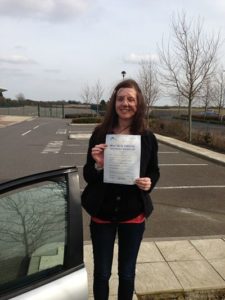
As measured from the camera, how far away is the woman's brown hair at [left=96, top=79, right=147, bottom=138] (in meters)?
2.69

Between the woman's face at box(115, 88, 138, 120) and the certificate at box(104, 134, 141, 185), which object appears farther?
the woman's face at box(115, 88, 138, 120)

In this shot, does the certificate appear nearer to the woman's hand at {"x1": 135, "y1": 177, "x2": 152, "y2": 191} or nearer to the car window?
the woman's hand at {"x1": 135, "y1": 177, "x2": 152, "y2": 191}

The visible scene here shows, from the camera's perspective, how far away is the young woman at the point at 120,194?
2.64 metres

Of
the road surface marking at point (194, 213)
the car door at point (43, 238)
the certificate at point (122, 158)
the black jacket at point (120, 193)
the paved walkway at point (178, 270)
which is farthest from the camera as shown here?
the road surface marking at point (194, 213)

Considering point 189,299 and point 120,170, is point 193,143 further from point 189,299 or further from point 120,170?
point 120,170

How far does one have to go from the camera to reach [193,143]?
1761 cm

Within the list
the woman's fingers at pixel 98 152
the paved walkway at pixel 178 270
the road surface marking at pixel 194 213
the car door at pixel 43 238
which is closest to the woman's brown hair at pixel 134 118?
the woman's fingers at pixel 98 152

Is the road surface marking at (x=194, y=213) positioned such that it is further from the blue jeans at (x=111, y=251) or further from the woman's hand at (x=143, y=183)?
the woman's hand at (x=143, y=183)

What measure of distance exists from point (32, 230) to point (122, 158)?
71cm

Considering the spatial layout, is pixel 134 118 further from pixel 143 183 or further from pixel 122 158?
pixel 143 183

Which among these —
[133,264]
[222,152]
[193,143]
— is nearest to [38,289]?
[133,264]

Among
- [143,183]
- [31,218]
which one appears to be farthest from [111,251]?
[31,218]

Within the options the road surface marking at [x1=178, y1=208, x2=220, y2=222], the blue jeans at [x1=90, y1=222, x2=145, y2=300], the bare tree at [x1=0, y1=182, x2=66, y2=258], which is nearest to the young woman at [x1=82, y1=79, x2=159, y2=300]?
the blue jeans at [x1=90, y1=222, x2=145, y2=300]

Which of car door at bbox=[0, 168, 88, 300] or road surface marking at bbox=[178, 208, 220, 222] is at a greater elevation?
car door at bbox=[0, 168, 88, 300]
